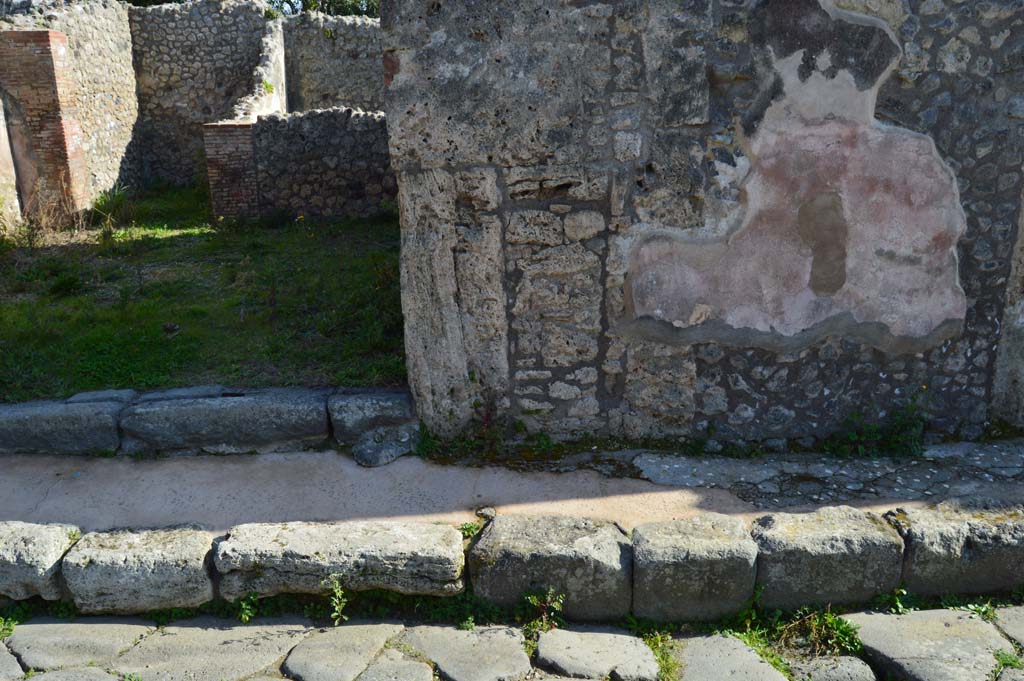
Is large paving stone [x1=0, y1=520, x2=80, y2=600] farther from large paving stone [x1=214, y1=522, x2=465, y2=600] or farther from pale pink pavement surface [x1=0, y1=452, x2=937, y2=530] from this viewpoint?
large paving stone [x1=214, y1=522, x2=465, y2=600]

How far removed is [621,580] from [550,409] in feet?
3.76

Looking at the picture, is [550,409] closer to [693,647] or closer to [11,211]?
[693,647]

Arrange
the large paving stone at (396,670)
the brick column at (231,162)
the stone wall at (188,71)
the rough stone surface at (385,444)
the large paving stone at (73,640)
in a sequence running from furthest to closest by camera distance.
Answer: the stone wall at (188,71) → the brick column at (231,162) → the rough stone surface at (385,444) → the large paving stone at (73,640) → the large paving stone at (396,670)

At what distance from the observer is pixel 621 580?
142 inches

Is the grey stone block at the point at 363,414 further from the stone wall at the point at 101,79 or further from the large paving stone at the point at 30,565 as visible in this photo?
the stone wall at the point at 101,79

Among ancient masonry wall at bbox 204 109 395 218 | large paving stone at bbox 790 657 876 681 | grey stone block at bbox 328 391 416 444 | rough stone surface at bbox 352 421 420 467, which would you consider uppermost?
ancient masonry wall at bbox 204 109 395 218

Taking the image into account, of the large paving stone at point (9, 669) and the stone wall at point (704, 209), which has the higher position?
the stone wall at point (704, 209)

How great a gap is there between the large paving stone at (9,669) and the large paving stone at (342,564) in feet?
2.60

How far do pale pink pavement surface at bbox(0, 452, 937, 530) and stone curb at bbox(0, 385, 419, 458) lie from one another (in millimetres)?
93

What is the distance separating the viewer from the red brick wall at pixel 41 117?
1038 centimetres

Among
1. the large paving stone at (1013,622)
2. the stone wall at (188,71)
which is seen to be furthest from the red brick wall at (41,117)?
the large paving stone at (1013,622)

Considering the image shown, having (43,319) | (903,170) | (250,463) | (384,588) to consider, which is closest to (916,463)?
(903,170)

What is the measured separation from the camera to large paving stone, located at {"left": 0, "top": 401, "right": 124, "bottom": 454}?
181 inches

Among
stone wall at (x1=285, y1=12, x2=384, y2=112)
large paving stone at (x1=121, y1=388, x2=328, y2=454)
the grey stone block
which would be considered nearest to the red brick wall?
stone wall at (x1=285, y1=12, x2=384, y2=112)
